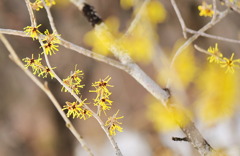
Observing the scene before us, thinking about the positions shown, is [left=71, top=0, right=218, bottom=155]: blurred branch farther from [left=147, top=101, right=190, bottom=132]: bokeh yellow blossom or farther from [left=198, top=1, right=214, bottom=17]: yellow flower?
[left=147, top=101, right=190, bottom=132]: bokeh yellow blossom

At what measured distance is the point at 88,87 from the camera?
7.28 ft

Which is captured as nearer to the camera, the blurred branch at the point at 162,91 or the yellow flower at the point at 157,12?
the blurred branch at the point at 162,91

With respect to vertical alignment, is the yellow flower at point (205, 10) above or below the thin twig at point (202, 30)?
above

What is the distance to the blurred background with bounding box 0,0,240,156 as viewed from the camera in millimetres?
1910

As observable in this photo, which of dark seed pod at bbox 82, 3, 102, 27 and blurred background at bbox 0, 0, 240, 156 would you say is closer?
dark seed pod at bbox 82, 3, 102, 27

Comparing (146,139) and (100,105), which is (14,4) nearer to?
(146,139)

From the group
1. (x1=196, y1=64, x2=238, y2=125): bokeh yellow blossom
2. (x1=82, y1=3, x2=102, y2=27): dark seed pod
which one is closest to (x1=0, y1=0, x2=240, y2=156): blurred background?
(x1=196, y1=64, x2=238, y2=125): bokeh yellow blossom

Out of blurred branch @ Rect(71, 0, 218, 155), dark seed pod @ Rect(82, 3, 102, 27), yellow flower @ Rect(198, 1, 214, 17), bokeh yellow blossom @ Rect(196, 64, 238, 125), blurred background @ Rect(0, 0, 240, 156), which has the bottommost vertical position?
blurred branch @ Rect(71, 0, 218, 155)

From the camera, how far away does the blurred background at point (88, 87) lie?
75.2 inches

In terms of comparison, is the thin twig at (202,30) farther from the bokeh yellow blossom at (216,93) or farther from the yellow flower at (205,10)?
the bokeh yellow blossom at (216,93)

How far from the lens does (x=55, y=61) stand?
6.63ft

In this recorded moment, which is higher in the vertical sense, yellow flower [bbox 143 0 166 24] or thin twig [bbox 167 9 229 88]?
yellow flower [bbox 143 0 166 24]

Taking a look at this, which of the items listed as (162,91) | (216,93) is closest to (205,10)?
(162,91)

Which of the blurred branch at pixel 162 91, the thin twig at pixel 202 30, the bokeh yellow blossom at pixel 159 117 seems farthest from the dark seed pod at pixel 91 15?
the bokeh yellow blossom at pixel 159 117
